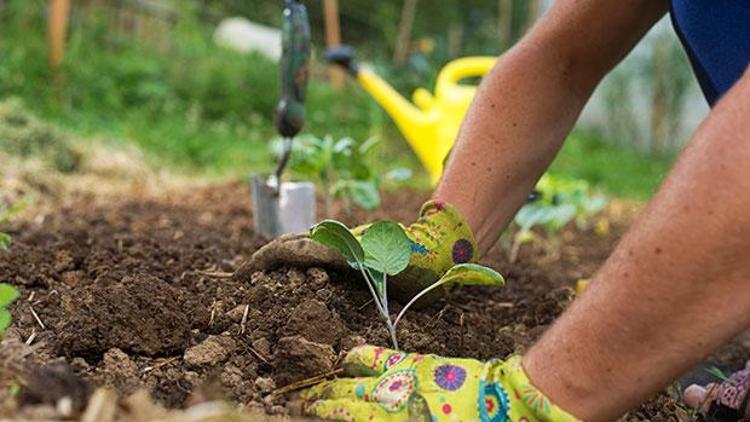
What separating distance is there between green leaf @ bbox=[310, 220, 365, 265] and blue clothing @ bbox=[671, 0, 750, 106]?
56cm

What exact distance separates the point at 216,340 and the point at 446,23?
21.9ft

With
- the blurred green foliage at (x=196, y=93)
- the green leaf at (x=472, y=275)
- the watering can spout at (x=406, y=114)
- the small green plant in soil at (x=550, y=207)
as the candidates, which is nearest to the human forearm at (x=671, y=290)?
the green leaf at (x=472, y=275)

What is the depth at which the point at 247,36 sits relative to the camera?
7.58 m

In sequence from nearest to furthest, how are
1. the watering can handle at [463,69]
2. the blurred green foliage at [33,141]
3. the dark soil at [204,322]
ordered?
1. the dark soil at [204,322]
2. the watering can handle at [463,69]
3. the blurred green foliage at [33,141]

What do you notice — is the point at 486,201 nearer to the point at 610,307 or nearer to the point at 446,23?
the point at 610,307

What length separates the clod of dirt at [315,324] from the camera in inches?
49.1

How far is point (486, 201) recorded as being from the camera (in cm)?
151

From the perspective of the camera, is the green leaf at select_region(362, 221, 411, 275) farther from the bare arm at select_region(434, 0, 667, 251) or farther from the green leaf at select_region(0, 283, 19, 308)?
the green leaf at select_region(0, 283, 19, 308)

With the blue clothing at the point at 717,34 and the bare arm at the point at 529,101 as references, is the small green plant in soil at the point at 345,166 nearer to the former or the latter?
the bare arm at the point at 529,101

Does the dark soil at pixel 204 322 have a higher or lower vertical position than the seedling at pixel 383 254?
lower

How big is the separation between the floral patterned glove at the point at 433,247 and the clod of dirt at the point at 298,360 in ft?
0.82

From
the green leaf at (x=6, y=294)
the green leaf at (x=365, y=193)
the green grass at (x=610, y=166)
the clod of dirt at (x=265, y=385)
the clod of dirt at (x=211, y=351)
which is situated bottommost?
the green grass at (x=610, y=166)

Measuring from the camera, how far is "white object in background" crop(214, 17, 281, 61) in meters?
7.42

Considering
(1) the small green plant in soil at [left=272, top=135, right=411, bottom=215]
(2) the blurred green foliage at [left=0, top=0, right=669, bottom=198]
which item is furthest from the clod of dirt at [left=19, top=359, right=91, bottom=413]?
(2) the blurred green foliage at [left=0, top=0, right=669, bottom=198]
